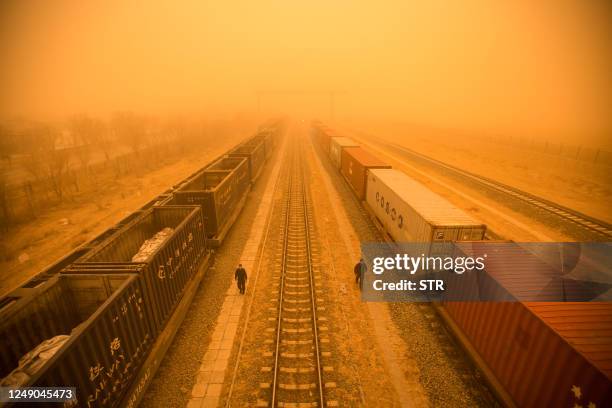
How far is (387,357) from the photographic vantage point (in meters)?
11.0

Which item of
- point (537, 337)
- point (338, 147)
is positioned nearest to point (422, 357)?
point (537, 337)

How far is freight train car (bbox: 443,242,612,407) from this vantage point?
6.27m

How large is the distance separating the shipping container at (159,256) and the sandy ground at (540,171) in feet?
113

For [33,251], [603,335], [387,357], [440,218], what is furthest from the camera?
[33,251]

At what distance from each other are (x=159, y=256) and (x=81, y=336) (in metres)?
4.17

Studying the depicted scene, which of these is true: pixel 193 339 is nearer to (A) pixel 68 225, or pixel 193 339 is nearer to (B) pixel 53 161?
(A) pixel 68 225

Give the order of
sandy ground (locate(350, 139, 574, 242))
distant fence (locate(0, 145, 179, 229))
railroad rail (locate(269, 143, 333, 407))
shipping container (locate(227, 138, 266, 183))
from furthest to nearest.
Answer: shipping container (locate(227, 138, 266, 183)) → distant fence (locate(0, 145, 179, 229)) → sandy ground (locate(350, 139, 574, 242)) → railroad rail (locate(269, 143, 333, 407))

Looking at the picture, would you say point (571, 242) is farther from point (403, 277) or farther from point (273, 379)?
point (273, 379)

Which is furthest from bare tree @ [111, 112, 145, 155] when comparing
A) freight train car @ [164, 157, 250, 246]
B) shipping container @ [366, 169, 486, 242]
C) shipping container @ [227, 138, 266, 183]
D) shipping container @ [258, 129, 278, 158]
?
shipping container @ [366, 169, 486, 242]

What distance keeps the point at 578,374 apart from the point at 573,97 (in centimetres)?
25165

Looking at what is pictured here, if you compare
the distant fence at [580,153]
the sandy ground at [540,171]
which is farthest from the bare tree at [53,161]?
the distant fence at [580,153]

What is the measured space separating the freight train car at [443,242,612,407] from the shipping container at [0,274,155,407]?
11620 mm

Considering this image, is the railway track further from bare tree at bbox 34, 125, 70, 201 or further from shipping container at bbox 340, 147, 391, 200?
bare tree at bbox 34, 125, 70, 201

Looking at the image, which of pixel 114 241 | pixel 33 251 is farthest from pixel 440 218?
pixel 33 251
